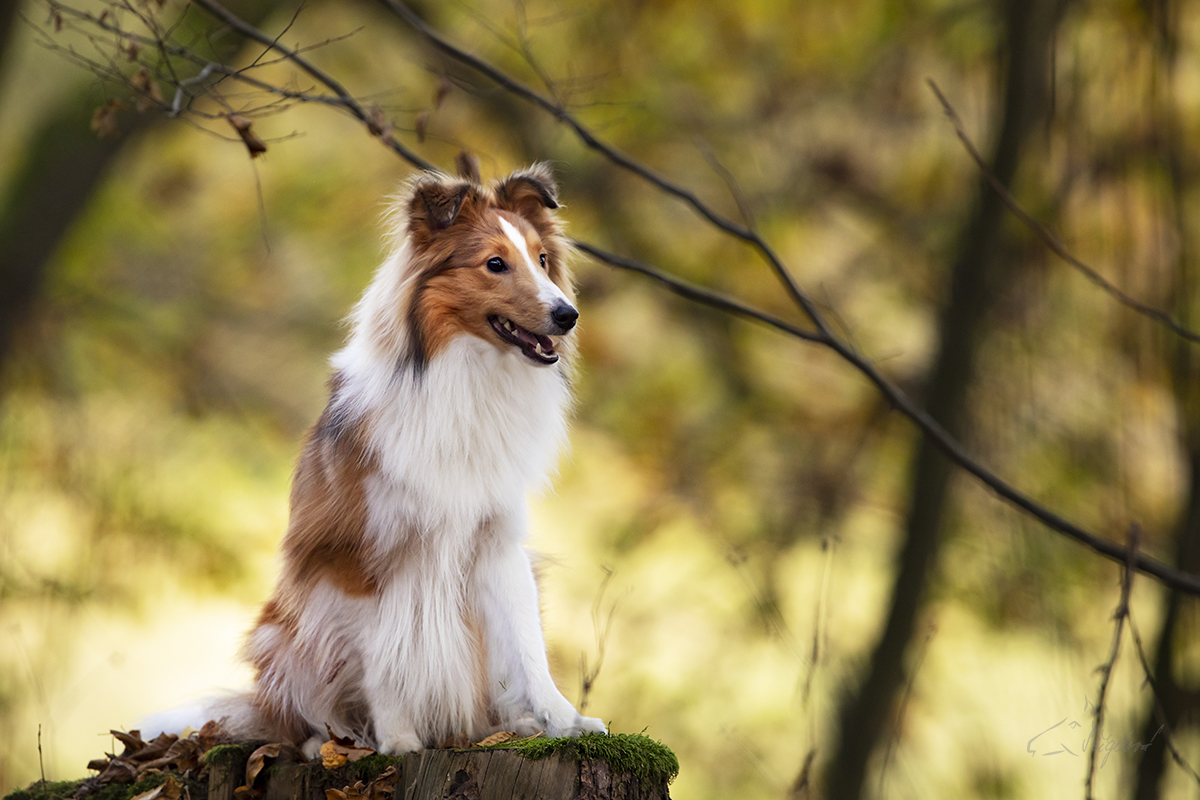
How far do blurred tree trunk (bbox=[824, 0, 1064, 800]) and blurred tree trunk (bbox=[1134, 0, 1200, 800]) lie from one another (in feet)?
3.30

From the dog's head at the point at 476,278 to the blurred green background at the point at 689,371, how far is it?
4526 mm

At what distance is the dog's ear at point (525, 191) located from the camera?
3.95 m

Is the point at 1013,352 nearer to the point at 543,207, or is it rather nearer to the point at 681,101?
the point at 681,101

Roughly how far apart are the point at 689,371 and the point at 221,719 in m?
7.01

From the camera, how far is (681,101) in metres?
9.84

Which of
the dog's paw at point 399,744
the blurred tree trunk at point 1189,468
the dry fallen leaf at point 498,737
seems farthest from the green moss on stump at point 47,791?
the blurred tree trunk at point 1189,468

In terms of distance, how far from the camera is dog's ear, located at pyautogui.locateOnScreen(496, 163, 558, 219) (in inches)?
155

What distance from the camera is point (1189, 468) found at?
776 cm

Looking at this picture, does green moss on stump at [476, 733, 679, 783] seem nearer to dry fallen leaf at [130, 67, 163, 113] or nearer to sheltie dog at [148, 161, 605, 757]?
sheltie dog at [148, 161, 605, 757]

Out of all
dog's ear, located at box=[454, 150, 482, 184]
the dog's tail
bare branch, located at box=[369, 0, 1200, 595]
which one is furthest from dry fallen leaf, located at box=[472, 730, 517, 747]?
dog's ear, located at box=[454, 150, 482, 184]

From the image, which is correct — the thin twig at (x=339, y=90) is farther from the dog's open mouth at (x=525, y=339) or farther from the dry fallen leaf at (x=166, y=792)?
the dry fallen leaf at (x=166, y=792)

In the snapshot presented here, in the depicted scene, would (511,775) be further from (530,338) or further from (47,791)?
(47,791)

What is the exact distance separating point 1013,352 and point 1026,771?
3.12m

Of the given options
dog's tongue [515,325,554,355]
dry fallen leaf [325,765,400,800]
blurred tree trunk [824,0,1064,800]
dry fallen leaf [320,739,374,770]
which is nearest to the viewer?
dry fallen leaf [325,765,400,800]
